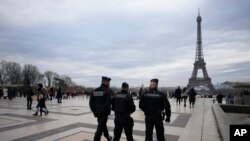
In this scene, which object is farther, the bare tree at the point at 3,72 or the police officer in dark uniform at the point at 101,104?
the bare tree at the point at 3,72

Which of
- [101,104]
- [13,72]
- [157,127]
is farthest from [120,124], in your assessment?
[13,72]

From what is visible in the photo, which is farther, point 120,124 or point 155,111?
point 120,124

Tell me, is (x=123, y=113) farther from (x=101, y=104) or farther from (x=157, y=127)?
(x=157, y=127)

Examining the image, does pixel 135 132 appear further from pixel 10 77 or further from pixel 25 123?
pixel 10 77

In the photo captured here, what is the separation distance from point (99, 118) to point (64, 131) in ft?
9.60

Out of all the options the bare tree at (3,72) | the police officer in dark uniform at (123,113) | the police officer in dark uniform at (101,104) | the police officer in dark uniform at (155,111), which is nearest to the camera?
the police officer in dark uniform at (155,111)

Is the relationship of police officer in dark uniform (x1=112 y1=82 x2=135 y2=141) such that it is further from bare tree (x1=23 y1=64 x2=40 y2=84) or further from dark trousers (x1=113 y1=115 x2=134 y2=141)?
bare tree (x1=23 y1=64 x2=40 y2=84)

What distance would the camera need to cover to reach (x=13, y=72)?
8269cm

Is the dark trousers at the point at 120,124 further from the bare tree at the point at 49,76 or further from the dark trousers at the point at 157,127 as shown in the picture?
the bare tree at the point at 49,76

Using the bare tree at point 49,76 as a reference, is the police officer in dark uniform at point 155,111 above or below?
below

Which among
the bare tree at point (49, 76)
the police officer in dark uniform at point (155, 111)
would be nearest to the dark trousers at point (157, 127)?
the police officer in dark uniform at point (155, 111)

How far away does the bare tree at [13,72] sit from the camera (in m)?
81.9

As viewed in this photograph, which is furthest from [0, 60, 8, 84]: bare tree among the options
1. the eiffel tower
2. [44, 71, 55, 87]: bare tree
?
the eiffel tower

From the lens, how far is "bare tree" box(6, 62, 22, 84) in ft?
269
